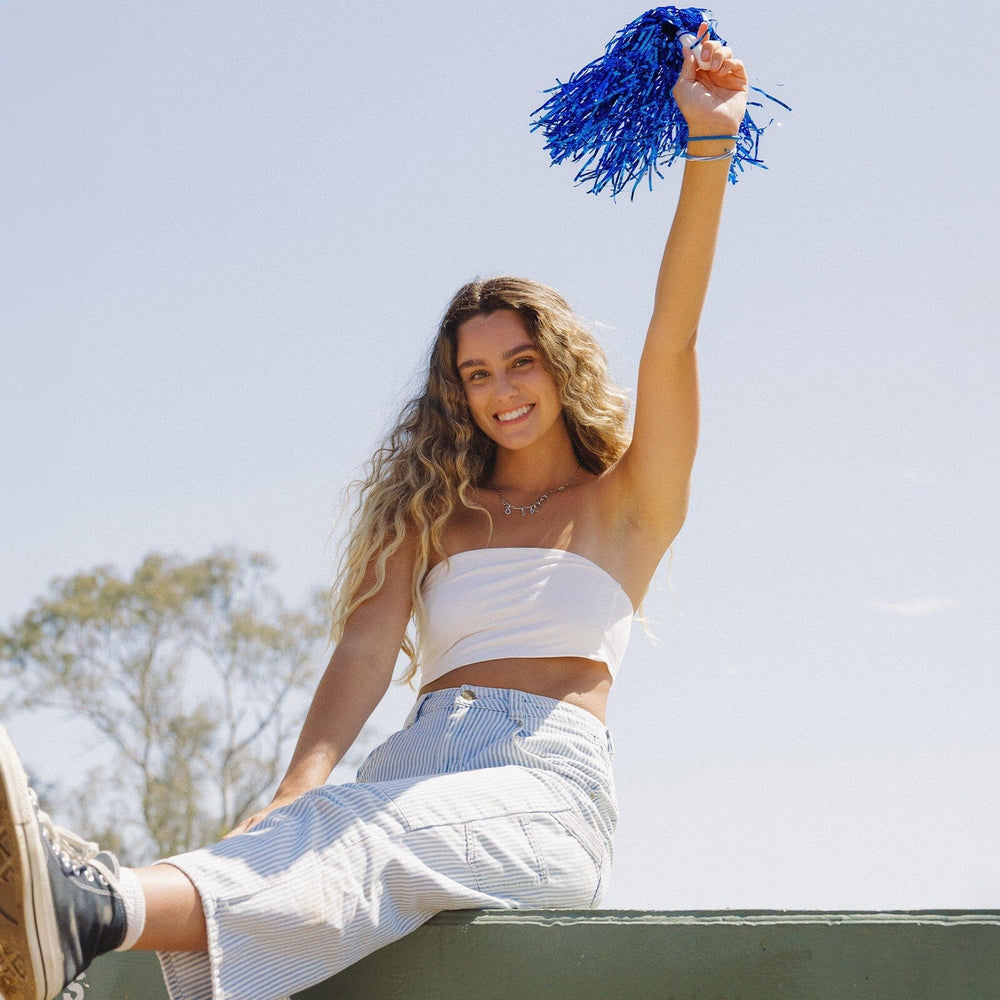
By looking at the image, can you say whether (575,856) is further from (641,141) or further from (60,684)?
(60,684)

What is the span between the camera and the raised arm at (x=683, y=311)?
7.72ft

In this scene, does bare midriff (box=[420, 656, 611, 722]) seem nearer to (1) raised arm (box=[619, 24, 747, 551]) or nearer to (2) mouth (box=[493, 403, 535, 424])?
(1) raised arm (box=[619, 24, 747, 551])

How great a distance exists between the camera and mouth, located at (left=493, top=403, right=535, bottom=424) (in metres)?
2.71

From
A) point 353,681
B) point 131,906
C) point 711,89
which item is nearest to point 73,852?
point 131,906

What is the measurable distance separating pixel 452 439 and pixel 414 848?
4.20 feet

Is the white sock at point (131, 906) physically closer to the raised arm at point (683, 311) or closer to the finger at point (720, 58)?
the raised arm at point (683, 311)

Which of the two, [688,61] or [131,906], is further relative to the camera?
[688,61]

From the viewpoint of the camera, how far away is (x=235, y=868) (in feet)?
5.23

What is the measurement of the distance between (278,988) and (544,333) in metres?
1.60

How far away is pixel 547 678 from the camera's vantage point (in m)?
2.30

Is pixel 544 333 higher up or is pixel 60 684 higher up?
pixel 60 684

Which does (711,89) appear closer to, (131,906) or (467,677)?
(467,677)

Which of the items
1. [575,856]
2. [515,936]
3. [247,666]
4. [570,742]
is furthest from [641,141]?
[247,666]

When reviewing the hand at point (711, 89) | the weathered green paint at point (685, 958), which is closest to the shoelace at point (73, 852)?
the weathered green paint at point (685, 958)
